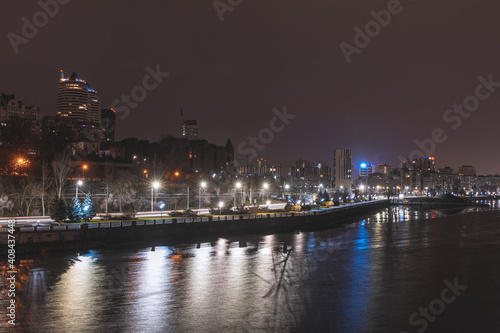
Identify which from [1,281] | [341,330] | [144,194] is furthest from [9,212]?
[341,330]

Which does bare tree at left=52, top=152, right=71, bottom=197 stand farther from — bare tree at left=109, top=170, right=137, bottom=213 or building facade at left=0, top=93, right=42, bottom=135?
building facade at left=0, top=93, right=42, bottom=135

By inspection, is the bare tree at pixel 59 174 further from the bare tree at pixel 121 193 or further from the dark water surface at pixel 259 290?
the dark water surface at pixel 259 290

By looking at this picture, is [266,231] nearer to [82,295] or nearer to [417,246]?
[417,246]

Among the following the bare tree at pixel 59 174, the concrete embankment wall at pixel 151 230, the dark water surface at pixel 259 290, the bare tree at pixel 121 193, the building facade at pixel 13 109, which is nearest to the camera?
the dark water surface at pixel 259 290

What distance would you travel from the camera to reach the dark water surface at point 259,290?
17.6 m

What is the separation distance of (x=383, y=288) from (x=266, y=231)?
32092 mm

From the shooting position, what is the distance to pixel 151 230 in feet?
143

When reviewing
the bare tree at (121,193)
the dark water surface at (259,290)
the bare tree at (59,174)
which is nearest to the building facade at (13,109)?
the bare tree at (59,174)

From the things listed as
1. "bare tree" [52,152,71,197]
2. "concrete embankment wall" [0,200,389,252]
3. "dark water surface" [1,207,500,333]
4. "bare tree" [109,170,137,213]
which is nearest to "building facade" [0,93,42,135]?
"bare tree" [52,152,71,197]

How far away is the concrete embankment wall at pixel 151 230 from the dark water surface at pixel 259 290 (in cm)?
259

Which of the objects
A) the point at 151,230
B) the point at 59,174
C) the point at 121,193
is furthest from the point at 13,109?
the point at 151,230

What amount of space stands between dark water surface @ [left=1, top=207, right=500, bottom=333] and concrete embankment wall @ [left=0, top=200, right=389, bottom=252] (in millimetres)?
2595

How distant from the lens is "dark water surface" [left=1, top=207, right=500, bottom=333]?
1764cm

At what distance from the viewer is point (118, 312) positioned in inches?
736
